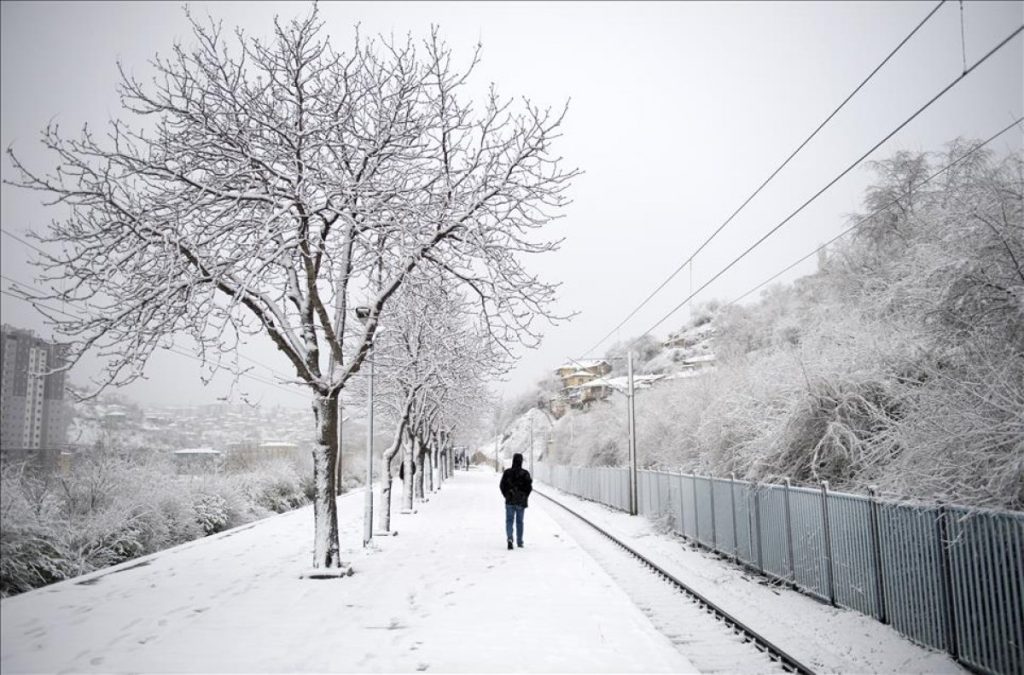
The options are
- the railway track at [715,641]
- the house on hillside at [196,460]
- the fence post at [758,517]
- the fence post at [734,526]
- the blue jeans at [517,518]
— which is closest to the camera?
the railway track at [715,641]

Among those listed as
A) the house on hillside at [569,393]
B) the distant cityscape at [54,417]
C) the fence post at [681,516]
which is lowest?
the fence post at [681,516]

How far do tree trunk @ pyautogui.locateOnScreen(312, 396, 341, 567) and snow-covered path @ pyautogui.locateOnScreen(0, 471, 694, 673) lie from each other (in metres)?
0.53

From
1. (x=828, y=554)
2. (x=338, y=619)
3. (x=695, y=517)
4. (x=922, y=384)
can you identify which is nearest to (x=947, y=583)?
(x=828, y=554)

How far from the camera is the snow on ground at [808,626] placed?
6691 millimetres

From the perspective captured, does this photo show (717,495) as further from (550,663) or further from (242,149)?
(242,149)

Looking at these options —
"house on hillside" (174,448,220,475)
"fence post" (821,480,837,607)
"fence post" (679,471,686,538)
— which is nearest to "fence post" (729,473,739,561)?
"fence post" (821,480,837,607)

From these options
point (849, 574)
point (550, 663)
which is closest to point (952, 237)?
point (849, 574)

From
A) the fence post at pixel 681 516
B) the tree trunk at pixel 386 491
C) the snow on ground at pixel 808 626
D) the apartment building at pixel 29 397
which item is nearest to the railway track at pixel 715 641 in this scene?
the snow on ground at pixel 808 626

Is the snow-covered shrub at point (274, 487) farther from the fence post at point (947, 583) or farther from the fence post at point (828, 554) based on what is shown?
the fence post at point (947, 583)

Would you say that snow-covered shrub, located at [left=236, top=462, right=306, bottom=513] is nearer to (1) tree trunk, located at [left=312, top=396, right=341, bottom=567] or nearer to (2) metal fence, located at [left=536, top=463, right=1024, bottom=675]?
(1) tree trunk, located at [left=312, top=396, right=341, bottom=567]

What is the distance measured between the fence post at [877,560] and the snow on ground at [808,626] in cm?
20

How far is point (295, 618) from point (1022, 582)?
741cm

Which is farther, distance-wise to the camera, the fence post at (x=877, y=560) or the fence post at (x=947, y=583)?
the fence post at (x=877, y=560)

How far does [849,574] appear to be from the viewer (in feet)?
28.9
